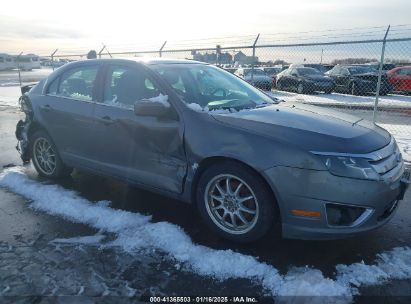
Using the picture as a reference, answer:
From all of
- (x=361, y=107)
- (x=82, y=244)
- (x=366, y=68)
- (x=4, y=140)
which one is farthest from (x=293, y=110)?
(x=366, y=68)

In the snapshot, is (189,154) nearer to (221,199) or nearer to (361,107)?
(221,199)

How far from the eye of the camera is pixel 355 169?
303 cm

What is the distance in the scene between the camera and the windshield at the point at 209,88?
3.96 m

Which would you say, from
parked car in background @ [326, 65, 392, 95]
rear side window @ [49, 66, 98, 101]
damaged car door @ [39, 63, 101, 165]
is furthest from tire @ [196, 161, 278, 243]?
parked car in background @ [326, 65, 392, 95]

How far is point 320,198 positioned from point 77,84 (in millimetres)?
3312

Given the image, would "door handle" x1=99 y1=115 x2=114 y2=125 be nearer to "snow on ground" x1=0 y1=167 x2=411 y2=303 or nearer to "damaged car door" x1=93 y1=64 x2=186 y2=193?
"damaged car door" x1=93 y1=64 x2=186 y2=193

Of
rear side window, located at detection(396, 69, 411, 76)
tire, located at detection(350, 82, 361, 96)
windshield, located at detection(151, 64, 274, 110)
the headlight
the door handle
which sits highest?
windshield, located at detection(151, 64, 274, 110)

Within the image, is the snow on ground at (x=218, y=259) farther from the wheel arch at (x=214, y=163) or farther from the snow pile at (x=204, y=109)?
the snow pile at (x=204, y=109)

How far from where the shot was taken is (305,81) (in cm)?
1839

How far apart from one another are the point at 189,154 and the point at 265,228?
97 cm

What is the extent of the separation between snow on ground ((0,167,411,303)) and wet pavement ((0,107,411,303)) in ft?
0.27

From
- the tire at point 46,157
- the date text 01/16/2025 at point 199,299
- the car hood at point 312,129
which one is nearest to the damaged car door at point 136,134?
the car hood at point 312,129

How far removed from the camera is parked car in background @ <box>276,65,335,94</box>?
18234mm

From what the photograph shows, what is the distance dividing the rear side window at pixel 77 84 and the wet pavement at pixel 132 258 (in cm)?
137
